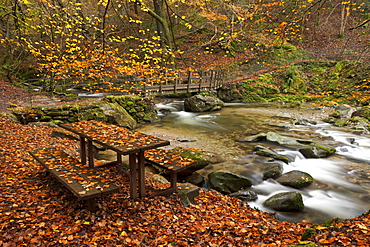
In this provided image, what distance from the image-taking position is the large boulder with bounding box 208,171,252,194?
239 inches

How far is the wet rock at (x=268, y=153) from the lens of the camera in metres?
7.92

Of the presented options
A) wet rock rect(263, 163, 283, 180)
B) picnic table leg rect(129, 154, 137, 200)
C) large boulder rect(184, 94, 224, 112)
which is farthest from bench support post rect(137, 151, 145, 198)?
large boulder rect(184, 94, 224, 112)

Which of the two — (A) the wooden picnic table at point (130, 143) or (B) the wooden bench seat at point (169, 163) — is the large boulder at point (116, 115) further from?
(B) the wooden bench seat at point (169, 163)

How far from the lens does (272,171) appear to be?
22.6 feet

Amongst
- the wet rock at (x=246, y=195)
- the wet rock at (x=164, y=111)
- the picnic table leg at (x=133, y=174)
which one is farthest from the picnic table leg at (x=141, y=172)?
the wet rock at (x=164, y=111)

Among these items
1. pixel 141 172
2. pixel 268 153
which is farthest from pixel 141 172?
pixel 268 153

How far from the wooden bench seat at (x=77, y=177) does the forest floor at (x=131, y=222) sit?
0.43m

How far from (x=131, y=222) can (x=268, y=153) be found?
5784 millimetres

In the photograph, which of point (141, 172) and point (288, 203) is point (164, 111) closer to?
point (288, 203)

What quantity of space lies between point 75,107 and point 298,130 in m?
10.4

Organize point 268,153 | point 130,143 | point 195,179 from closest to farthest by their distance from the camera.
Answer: point 130,143 → point 195,179 → point 268,153

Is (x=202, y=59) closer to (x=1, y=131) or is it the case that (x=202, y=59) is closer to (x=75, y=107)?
(x=75, y=107)

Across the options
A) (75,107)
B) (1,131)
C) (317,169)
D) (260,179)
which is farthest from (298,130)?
(1,131)

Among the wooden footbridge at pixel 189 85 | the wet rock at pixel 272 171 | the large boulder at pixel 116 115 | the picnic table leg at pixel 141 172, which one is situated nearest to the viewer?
the picnic table leg at pixel 141 172
